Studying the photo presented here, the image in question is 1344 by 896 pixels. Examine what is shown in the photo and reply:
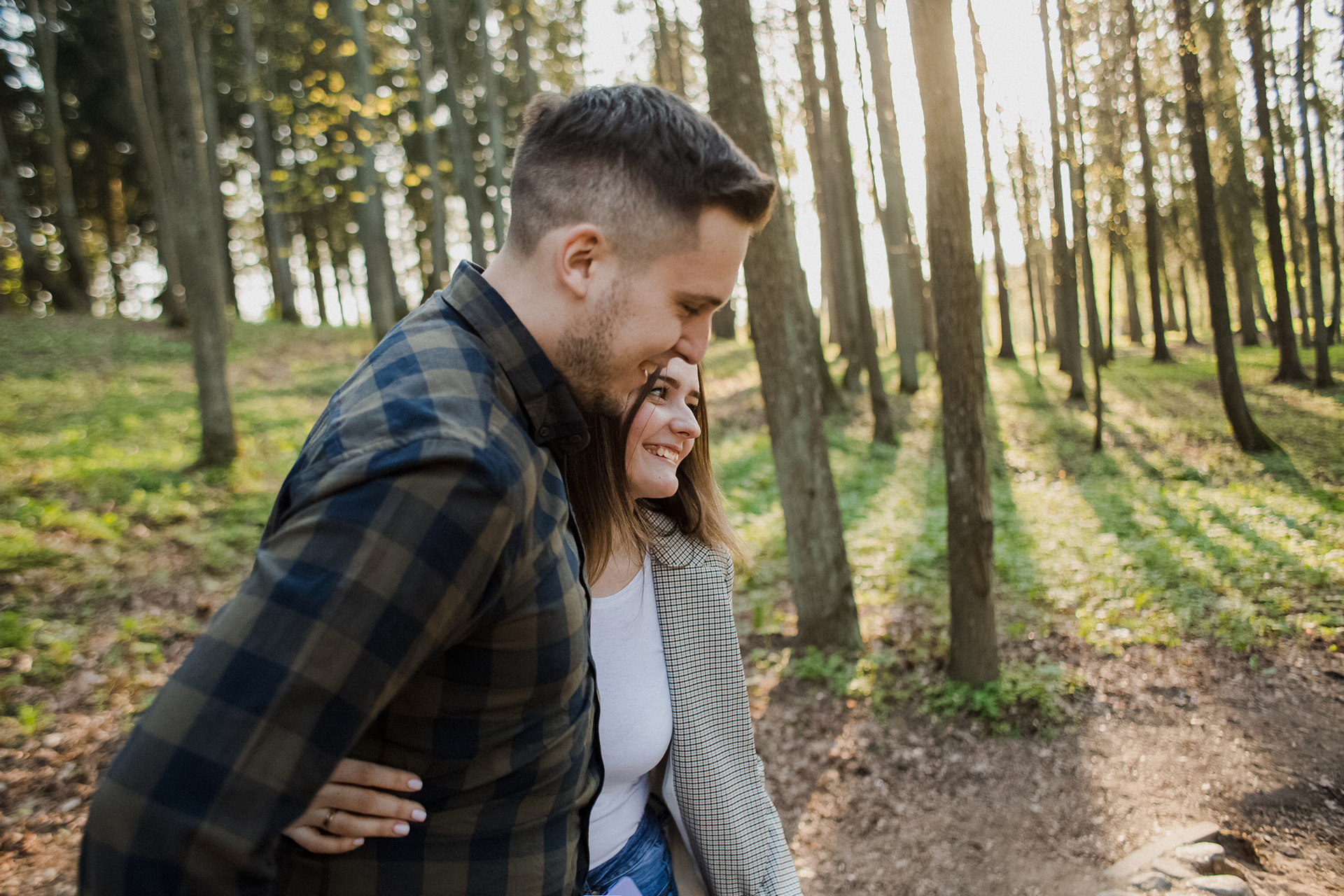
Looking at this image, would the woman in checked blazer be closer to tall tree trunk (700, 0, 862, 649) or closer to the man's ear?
the man's ear

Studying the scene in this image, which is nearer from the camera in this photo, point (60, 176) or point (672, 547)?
point (672, 547)

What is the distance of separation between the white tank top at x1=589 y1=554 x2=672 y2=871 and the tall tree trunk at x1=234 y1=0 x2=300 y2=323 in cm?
2006

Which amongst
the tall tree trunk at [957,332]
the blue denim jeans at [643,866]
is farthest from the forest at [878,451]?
the blue denim jeans at [643,866]

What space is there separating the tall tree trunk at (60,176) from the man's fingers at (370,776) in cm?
2178

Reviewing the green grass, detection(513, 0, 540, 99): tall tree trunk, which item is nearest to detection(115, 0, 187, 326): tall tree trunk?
the green grass

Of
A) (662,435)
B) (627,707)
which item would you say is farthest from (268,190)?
(627,707)

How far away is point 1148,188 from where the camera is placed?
Result: 52.3 ft

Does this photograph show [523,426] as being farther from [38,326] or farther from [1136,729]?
[38,326]

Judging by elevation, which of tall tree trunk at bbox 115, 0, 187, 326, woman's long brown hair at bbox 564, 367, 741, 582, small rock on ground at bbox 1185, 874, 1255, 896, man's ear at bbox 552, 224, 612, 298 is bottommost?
small rock on ground at bbox 1185, 874, 1255, 896

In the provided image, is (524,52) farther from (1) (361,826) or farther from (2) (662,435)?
(1) (361,826)

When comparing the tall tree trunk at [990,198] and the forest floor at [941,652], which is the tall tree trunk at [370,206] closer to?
the forest floor at [941,652]

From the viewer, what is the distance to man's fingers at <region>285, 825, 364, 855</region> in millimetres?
1094

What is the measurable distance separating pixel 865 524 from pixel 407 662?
922 centimetres

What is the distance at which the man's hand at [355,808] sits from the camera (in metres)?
1.10
